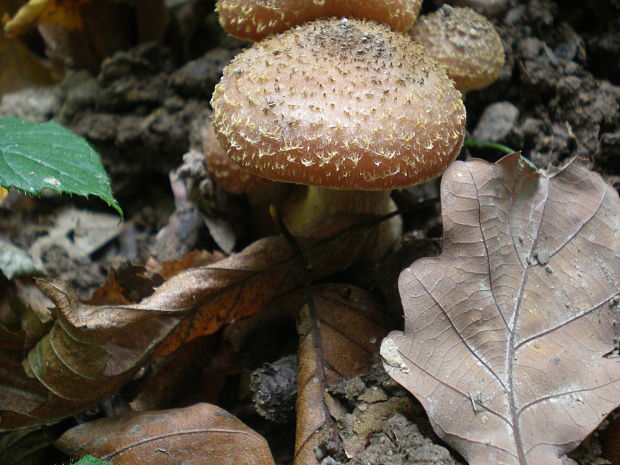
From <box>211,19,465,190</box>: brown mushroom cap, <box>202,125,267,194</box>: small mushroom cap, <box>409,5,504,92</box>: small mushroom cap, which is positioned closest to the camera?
<box>211,19,465,190</box>: brown mushroom cap

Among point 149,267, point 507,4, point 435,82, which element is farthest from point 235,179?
point 507,4

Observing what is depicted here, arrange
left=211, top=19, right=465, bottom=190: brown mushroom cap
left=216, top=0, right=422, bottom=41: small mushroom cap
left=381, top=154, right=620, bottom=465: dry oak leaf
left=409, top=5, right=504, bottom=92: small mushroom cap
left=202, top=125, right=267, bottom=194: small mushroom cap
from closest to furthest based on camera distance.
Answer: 1. left=381, top=154, right=620, bottom=465: dry oak leaf
2. left=211, top=19, right=465, bottom=190: brown mushroom cap
3. left=216, top=0, right=422, bottom=41: small mushroom cap
4. left=409, top=5, right=504, bottom=92: small mushroom cap
5. left=202, top=125, right=267, bottom=194: small mushroom cap

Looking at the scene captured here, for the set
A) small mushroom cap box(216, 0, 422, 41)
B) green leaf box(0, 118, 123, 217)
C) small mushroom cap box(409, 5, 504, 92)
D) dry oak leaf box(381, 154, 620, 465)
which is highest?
small mushroom cap box(216, 0, 422, 41)

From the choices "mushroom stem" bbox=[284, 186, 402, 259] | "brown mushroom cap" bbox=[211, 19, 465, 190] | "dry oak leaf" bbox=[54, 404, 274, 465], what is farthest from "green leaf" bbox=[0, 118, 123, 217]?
"mushroom stem" bbox=[284, 186, 402, 259]

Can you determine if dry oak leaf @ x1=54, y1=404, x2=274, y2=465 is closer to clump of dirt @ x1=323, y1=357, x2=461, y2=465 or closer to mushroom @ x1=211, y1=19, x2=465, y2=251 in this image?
clump of dirt @ x1=323, y1=357, x2=461, y2=465

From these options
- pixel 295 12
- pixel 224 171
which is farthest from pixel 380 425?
pixel 295 12

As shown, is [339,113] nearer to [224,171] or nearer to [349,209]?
[349,209]
